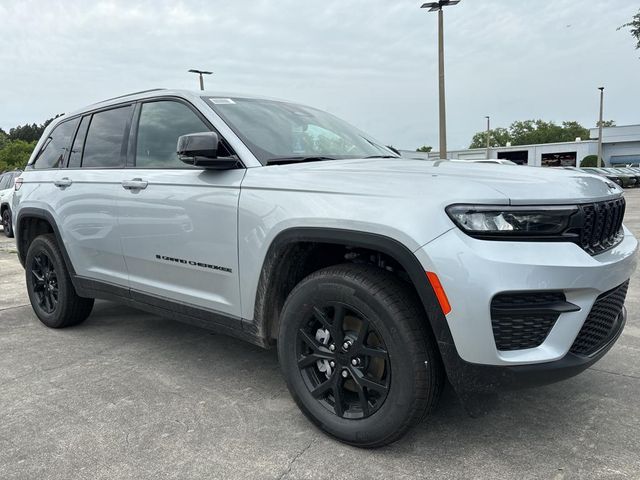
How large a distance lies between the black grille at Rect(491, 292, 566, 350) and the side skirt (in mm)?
1329

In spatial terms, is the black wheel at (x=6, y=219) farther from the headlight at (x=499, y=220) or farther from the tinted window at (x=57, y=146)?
the headlight at (x=499, y=220)

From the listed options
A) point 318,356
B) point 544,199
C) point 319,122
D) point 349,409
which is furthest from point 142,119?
point 544,199

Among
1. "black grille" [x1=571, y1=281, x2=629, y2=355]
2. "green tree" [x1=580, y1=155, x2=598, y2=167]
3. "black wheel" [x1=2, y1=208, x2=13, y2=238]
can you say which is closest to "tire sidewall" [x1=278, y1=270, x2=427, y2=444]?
"black grille" [x1=571, y1=281, x2=629, y2=355]

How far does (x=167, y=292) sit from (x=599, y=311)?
244 centimetres

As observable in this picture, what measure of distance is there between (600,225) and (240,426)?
2.02 meters

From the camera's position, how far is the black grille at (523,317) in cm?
213

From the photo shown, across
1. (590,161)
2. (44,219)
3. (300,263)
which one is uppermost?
(44,219)

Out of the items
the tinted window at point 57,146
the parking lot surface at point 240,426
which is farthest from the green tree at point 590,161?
the tinted window at point 57,146

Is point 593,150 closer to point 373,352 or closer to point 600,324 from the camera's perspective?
point 600,324

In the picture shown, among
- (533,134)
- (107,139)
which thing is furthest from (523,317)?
(533,134)

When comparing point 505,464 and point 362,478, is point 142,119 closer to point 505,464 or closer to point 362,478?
point 362,478

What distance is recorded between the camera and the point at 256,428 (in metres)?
2.81

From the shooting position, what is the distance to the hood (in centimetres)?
223

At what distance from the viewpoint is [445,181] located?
2344mm
